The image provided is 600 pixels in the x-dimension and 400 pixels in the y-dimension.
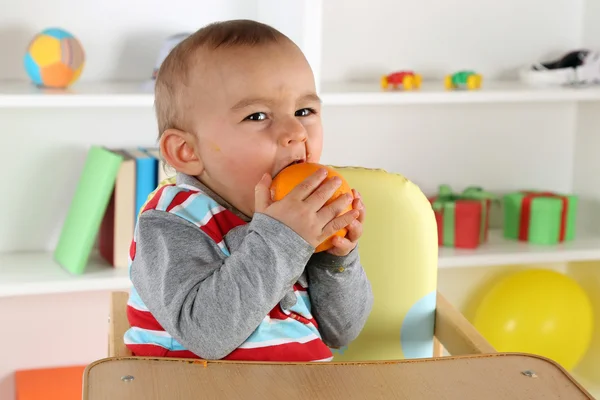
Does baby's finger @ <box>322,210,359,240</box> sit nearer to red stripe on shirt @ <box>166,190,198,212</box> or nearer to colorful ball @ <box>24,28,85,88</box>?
red stripe on shirt @ <box>166,190,198,212</box>

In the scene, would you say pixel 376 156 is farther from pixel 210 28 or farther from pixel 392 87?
pixel 210 28

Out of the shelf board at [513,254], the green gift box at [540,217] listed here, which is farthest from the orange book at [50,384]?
the green gift box at [540,217]

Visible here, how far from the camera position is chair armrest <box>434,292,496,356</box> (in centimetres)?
123

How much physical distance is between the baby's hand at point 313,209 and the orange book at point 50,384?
1212mm

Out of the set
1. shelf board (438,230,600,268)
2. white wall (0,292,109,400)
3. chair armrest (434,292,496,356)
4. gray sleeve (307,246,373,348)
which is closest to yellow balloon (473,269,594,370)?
shelf board (438,230,600,268)

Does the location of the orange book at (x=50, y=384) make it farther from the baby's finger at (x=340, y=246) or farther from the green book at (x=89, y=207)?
the baby's finger at (x=340, y=246)

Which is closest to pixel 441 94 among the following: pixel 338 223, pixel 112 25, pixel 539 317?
pixel 539 317

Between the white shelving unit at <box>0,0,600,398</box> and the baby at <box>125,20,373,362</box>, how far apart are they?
789mm

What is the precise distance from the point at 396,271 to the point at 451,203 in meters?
0.84

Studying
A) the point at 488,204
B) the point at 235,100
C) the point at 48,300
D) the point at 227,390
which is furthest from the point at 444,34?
the point at 227,390

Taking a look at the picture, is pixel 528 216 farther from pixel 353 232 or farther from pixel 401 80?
pixel 353 232

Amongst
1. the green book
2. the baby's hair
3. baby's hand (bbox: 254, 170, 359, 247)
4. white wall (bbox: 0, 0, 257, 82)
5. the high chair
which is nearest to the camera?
baby's hand (bbox: 254, 170, 359, 247)

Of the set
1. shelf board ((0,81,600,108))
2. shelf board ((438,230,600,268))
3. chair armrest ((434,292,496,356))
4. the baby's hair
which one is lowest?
shelf board ((438,230,600,268))

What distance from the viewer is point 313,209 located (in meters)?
1.00
